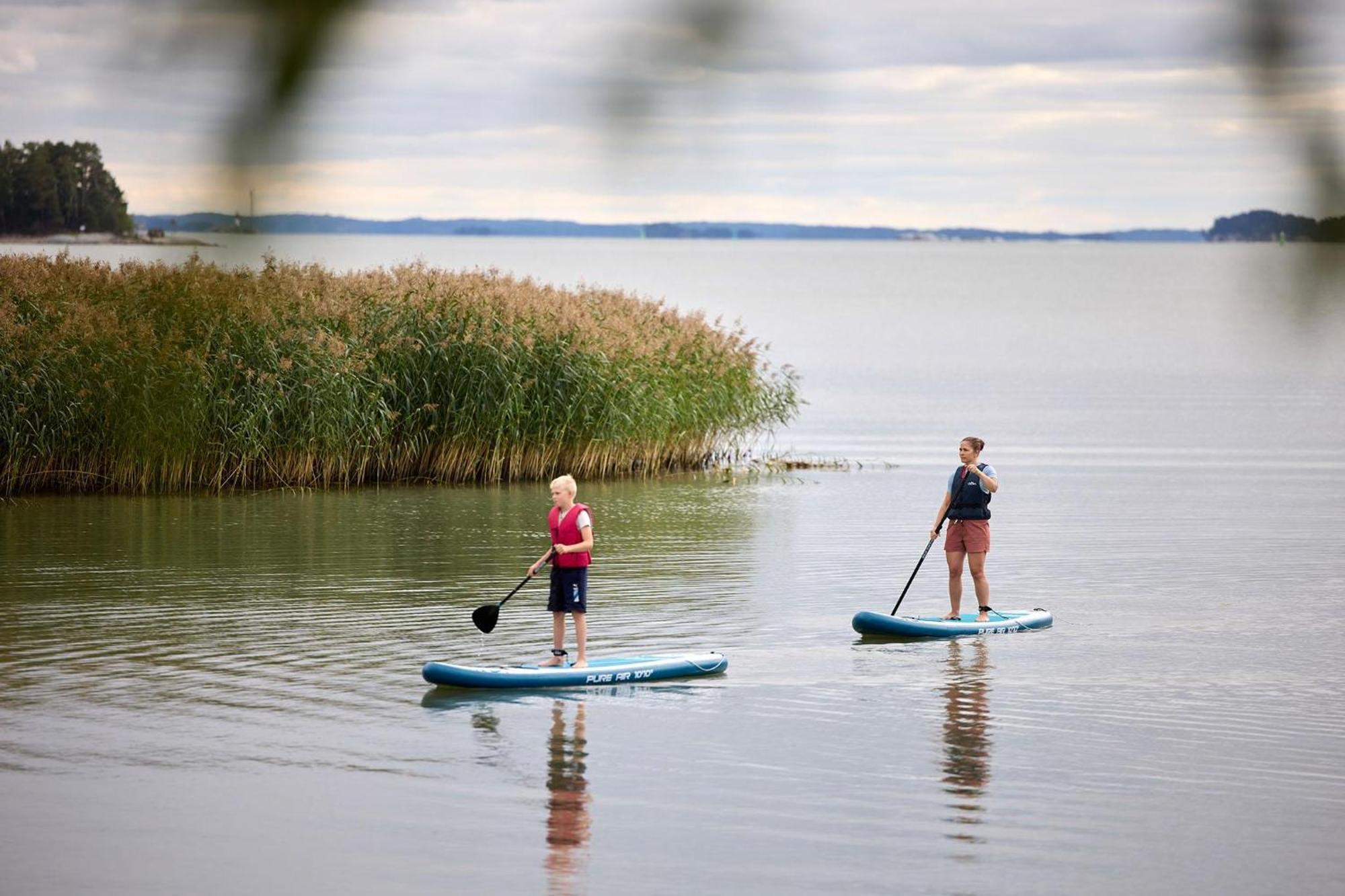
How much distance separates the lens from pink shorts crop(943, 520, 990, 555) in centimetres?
1260

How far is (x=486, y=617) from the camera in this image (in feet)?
35.7

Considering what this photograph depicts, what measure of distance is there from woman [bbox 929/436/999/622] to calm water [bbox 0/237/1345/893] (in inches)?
24.9

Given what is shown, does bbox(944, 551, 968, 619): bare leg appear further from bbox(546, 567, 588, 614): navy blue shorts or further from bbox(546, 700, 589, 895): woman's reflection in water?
bbox(546, 700, 589, 895): woman's reflection in water

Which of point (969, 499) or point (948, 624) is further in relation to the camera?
point (969, 499)

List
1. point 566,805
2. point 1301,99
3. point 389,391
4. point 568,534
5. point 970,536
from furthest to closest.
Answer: point 389,391 < point 970,536 < point 568,534 < point 566,805 < point 1301,99

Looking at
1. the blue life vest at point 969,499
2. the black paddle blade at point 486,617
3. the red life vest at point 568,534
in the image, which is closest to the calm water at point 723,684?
the black paddle blade at point 486,617

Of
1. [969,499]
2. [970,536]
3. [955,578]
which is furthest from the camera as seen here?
[955,578]

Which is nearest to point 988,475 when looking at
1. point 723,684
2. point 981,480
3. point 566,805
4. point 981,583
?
point 981,480

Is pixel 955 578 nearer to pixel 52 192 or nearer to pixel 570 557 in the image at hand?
pixel 570 557

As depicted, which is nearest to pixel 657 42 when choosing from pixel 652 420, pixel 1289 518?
pixel 1289 518

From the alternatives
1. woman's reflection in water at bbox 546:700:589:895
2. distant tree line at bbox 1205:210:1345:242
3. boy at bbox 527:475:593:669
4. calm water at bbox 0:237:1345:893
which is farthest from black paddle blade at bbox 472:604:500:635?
distant tree line at bbox 1205:210:1345:242

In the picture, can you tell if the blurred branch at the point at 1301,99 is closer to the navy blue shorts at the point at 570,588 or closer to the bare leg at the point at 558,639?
the navy blue shorts at the point at 570,588

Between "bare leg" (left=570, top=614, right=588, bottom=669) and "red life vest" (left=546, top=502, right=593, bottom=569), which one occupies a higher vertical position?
"red life vest" (left=546, top=502, right=593, bottom=569)

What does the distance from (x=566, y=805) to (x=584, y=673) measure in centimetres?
247
